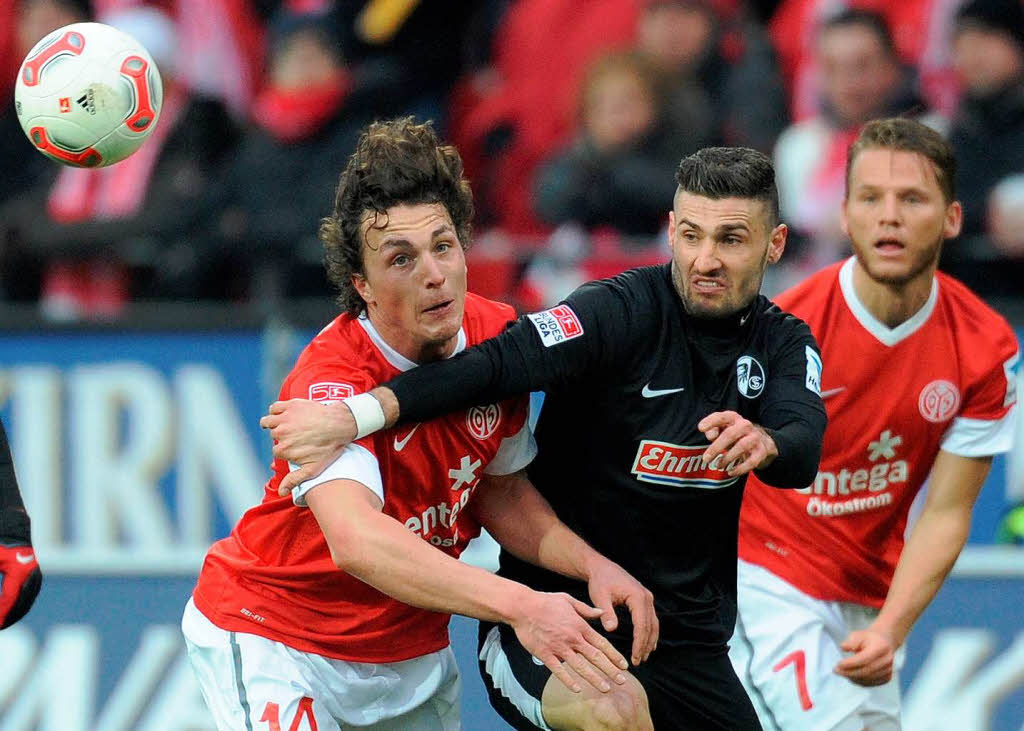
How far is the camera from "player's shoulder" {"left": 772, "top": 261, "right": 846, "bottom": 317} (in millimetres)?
5191

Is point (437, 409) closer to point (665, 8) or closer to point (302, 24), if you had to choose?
point (665, 8)

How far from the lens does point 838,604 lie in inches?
210

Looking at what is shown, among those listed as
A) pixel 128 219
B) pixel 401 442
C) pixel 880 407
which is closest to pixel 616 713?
pixel 401 442

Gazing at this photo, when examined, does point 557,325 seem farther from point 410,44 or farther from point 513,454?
point 410,44

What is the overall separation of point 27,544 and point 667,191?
4436 mm

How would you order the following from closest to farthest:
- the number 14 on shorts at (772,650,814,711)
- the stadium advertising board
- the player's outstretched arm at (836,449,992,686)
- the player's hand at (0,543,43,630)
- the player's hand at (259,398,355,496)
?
the player's hand at (259,398,355,496), the player's hand at (0,543,43,630), the player's outstretched arm at (836,449,992,686), the number 14 on shorts at (772,650,814,711), the stadium advertising board

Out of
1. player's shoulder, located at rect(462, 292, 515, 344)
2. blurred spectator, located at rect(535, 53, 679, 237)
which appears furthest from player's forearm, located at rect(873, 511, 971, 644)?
blurred spectator, located at rect(535, 53, 679, 237)

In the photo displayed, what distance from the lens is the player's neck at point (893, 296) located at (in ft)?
16.7

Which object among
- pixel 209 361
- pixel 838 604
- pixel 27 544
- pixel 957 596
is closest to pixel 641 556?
pixel 838 604

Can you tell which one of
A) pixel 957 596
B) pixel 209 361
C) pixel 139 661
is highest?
pixel 209 361

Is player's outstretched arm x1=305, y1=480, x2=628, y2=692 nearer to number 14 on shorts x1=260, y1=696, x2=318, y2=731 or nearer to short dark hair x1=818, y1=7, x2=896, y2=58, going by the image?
number 14 on shorts x1=260, y1=696, x2=318, y2=731

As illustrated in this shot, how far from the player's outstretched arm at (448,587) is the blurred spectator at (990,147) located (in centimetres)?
457

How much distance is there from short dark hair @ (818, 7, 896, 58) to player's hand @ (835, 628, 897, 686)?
4.08 metres

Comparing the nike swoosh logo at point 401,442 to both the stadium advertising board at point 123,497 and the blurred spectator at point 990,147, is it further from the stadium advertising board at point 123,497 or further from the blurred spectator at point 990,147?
the blurred spectator at point 990,147
